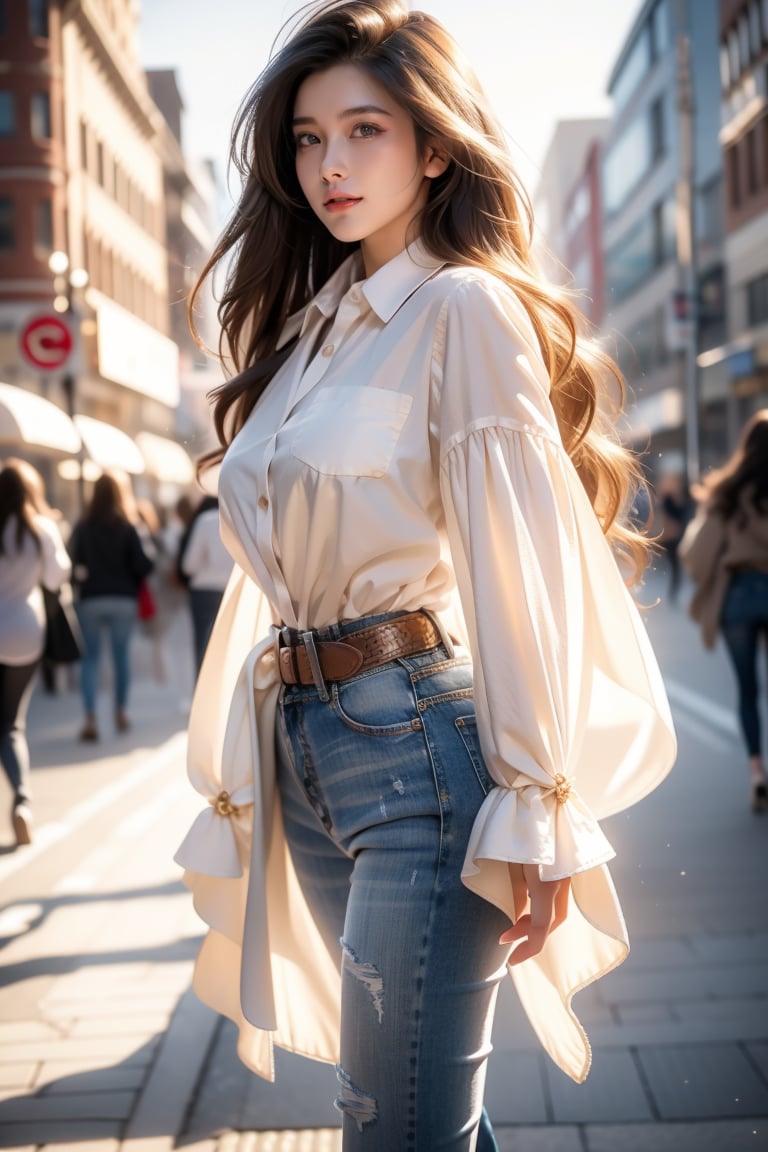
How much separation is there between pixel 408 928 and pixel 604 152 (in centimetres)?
6985

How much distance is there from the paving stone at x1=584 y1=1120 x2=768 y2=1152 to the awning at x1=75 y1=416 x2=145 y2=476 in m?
10.8

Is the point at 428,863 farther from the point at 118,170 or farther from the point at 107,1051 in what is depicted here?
the point at 118,170

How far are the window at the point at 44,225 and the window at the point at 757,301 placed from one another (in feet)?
63.5

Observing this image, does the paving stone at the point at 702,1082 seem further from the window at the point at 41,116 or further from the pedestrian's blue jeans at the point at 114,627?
the window at the point at 41,116

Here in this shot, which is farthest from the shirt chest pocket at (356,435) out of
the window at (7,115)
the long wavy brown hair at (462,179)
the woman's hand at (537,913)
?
the window at (7,115)

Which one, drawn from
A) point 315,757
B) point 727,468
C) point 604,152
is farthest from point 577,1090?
point 604,152

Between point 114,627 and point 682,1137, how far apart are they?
8.23 metres

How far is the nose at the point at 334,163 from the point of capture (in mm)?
2199

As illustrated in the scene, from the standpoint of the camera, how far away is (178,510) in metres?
14.2

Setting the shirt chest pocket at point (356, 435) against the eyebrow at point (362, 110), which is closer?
the shirt chest pocket at point (356, 435)

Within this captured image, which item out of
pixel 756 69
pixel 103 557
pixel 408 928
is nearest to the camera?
pixel 408 928

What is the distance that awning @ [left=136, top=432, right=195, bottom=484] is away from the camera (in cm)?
4563

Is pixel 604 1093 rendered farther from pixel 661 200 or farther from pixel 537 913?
pixel 661 200

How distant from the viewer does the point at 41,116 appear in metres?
40.7
